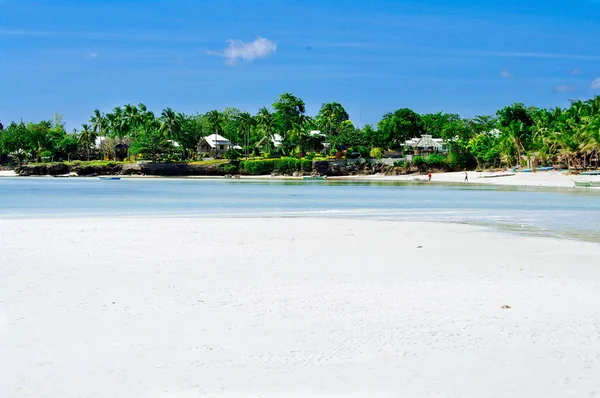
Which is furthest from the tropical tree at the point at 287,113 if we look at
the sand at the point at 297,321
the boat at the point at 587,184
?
the sand at the point at 297,321

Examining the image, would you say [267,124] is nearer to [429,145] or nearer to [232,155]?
[232,155]

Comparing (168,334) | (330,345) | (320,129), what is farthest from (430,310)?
(320,129)

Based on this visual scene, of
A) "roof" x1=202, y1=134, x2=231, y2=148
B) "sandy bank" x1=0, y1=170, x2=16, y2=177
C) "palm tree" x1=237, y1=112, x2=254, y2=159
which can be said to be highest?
"palm tree" x1=237, y1=112, x2=254, y2=159

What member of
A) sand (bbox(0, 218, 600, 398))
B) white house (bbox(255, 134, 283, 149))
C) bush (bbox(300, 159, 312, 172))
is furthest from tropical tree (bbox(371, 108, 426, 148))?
sand (bbox(0, 218, 600, 398))

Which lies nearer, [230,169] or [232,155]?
[230,169]

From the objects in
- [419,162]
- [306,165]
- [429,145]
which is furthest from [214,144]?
[419,162]

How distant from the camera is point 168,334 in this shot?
27.8 feet

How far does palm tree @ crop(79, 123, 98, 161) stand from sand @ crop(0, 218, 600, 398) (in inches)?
4488

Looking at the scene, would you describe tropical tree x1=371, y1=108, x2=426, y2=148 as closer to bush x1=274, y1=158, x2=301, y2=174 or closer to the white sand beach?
bush x1=274, y1=158, x2=301, y2=174

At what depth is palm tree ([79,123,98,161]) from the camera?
125 metres

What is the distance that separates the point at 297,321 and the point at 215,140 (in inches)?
4587

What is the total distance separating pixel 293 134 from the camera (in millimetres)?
113875

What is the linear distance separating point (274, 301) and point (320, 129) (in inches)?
4625

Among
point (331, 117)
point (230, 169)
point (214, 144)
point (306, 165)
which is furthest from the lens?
point (331, 117)
